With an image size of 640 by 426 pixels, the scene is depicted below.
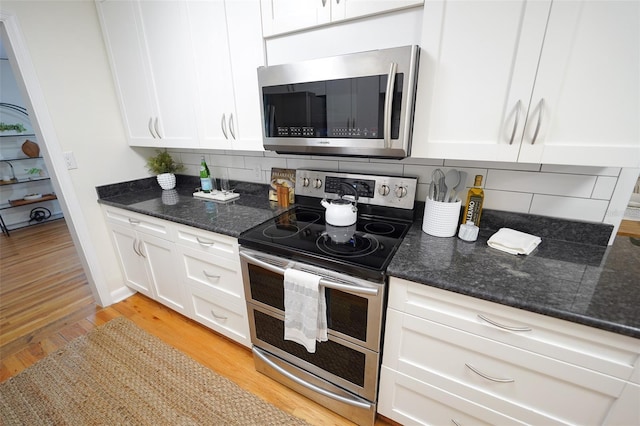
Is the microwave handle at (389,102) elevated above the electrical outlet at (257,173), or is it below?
above

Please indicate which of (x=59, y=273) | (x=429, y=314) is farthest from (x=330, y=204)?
(x=59, y=273)

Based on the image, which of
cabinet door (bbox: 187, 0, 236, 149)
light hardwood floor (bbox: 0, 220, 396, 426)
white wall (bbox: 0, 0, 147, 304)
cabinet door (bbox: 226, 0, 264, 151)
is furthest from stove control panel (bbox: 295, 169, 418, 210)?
→ white wall (bbox: 0, 0, 147, 304)

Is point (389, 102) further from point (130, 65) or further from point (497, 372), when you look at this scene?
point (130, 65)

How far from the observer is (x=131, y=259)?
2098 millimetres

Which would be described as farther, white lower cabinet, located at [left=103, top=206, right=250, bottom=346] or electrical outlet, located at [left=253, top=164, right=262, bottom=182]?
electrical outlet, located at [left=253, top=164, right=262, bottom=182]

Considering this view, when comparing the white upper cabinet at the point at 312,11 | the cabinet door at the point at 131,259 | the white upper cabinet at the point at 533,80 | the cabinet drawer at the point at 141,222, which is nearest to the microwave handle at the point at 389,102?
the white upper cabinet at the point at 533,80

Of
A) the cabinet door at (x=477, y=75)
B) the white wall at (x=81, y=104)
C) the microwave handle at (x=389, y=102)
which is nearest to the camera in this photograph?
the cabinet door at (x=477, y=75)

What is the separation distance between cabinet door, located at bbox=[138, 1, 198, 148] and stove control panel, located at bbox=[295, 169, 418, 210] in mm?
808

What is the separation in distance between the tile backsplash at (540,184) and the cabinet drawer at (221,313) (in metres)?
1.06

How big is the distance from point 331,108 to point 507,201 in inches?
37.9

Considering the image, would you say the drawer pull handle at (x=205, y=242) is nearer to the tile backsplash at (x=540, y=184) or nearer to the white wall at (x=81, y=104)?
the tile backsplash at (x=540, y=184)

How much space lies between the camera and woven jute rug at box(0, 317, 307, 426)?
4.48ft

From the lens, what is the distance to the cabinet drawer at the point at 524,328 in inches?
30.4

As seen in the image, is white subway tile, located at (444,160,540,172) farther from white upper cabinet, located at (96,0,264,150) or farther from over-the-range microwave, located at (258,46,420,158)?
white upper cabinet, located at (96,0,264,150)
